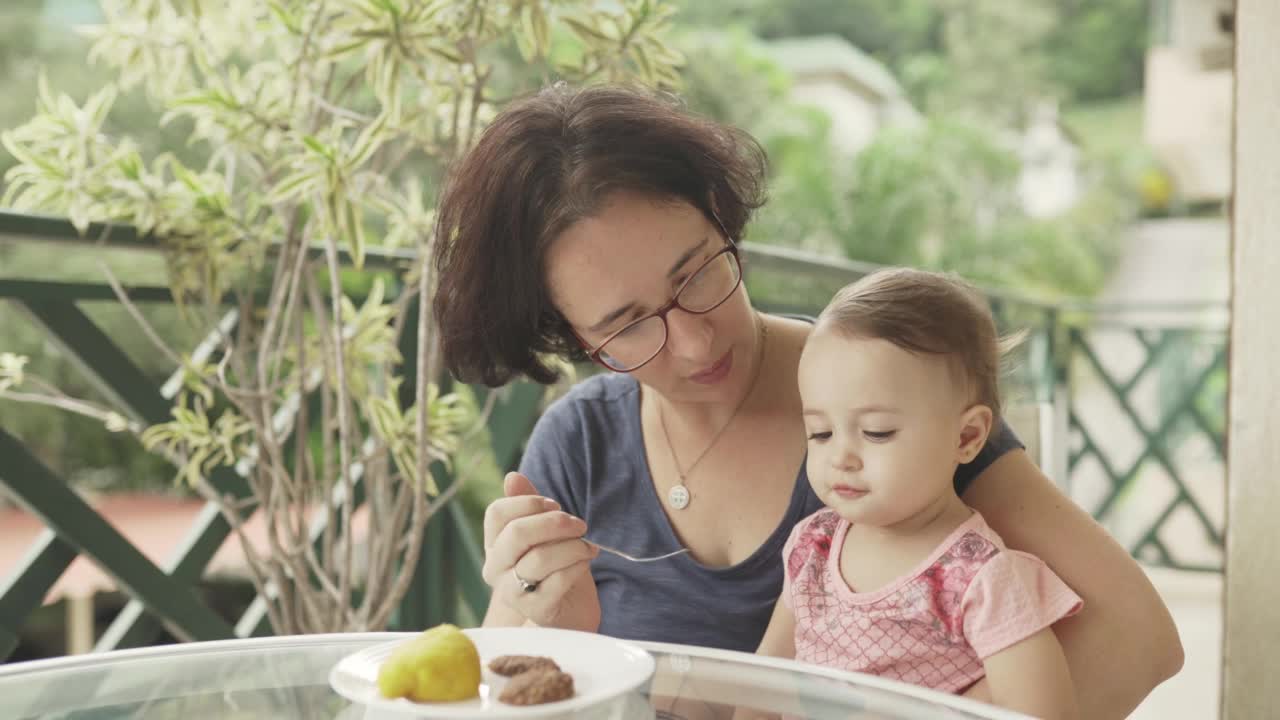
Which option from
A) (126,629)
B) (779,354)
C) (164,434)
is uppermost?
(779,354)

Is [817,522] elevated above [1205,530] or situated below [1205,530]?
above

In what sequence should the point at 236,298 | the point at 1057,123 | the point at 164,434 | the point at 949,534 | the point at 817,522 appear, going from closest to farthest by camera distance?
the point at 949,534
the point at 817,522
the point at 164,434
the point at 236,298
the point at 1057,123

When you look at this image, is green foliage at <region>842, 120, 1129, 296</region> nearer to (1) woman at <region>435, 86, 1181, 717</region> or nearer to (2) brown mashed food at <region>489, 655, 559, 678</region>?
(1) woman at <region>435, 86, 1181, 717</region>

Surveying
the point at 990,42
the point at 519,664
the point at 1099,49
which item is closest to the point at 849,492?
the point at 519,664

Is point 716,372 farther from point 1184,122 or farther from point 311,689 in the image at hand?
point 1184,122

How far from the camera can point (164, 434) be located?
6.19 feet

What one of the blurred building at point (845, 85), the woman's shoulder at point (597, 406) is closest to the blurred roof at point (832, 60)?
the blurred building at point (845, 85)

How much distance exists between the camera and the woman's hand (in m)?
1.04

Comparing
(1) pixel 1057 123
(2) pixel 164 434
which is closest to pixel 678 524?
(2) pixel 164 434

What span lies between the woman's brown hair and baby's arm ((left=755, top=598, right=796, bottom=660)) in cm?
40

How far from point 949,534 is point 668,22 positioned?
1.14 m

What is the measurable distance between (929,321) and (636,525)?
439mm

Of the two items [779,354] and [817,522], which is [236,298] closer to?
[779,354]

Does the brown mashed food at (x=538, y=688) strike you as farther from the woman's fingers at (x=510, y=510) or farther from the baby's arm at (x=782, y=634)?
the baby's arm at (x=782, y=634)
